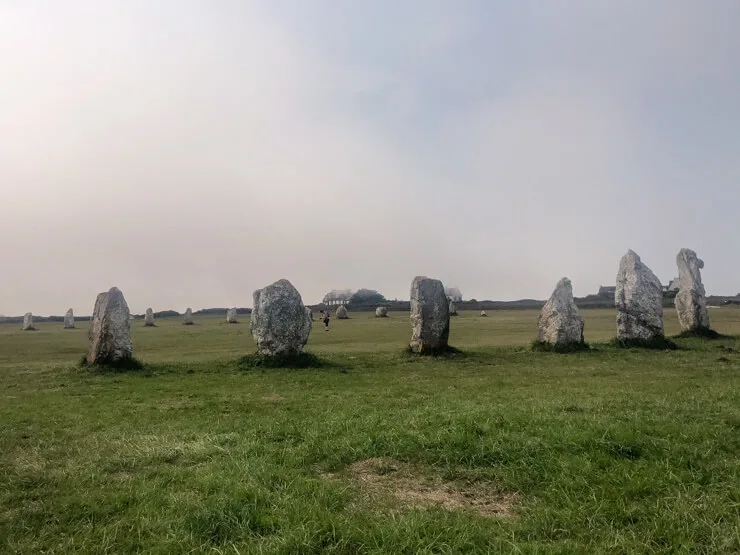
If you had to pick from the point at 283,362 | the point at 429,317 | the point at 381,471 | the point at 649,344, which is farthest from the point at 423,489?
the point at 649,344

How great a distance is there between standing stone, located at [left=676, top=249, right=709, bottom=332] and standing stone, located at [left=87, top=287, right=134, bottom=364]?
2417cm

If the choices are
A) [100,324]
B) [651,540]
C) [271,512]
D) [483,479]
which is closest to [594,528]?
[651,540]

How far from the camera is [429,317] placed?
22453 millimetres

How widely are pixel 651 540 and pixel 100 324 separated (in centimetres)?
1912

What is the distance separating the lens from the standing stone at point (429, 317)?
2225 cm

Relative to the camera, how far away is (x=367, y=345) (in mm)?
28125

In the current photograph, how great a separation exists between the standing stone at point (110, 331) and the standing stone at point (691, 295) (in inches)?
A: 952

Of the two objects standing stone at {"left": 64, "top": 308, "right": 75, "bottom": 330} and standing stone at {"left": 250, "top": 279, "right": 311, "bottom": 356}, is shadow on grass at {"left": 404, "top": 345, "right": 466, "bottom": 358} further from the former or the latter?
standing stone at {"left": 64, "top": 308, "right": 75, "bottom": 330}

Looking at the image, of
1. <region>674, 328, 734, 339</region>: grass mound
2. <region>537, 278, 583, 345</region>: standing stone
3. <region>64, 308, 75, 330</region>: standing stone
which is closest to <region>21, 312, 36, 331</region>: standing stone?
<region>64, 308, 75, 330</region>: standing stone

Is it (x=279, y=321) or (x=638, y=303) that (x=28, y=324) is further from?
(x=638, y=303)

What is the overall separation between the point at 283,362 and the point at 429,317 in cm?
596

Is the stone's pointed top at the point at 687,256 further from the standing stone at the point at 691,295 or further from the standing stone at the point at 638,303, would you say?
the standing stone at the point at 638,303

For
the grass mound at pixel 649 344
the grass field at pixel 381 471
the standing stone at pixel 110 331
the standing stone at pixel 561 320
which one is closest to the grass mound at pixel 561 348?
the standing stone at pixel 561 320

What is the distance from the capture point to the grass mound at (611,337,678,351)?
22753 millimetres
